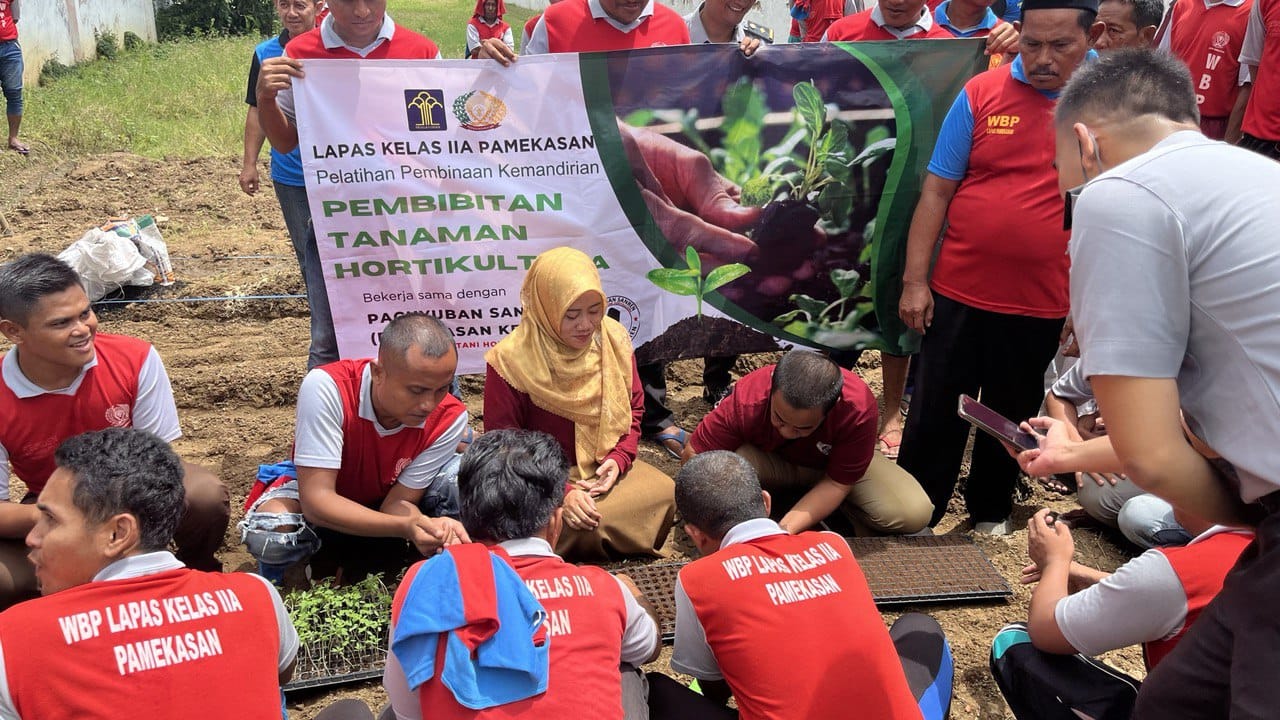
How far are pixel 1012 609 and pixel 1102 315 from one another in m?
2.43

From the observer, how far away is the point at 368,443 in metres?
3.74

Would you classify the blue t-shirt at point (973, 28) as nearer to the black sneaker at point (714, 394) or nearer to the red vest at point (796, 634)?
the black sneaker at point (714, 394)

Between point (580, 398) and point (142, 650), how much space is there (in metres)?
2.21

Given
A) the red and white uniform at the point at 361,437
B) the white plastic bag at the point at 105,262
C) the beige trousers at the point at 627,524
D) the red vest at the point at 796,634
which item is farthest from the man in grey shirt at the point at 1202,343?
the white plastic bag at the point at 105,262

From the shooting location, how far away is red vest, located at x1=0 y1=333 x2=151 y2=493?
11.5 ft

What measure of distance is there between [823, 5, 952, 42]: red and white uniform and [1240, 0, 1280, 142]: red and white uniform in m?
1.75

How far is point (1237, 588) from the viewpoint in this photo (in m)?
1.89

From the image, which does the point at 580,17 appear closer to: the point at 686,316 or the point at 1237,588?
the point at 686,316

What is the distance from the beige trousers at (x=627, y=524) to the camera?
410 centimetres

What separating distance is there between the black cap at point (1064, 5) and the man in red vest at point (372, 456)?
258 cm

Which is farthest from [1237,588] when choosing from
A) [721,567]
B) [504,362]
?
[504,362]

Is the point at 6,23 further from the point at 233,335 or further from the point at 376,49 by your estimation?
the point at 376,49

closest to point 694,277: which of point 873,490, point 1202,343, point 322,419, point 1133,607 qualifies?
point 873,490

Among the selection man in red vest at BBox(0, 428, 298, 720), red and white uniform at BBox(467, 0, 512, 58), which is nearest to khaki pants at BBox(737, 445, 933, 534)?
man in red vest at BBox(0, 428, 298, 720)
